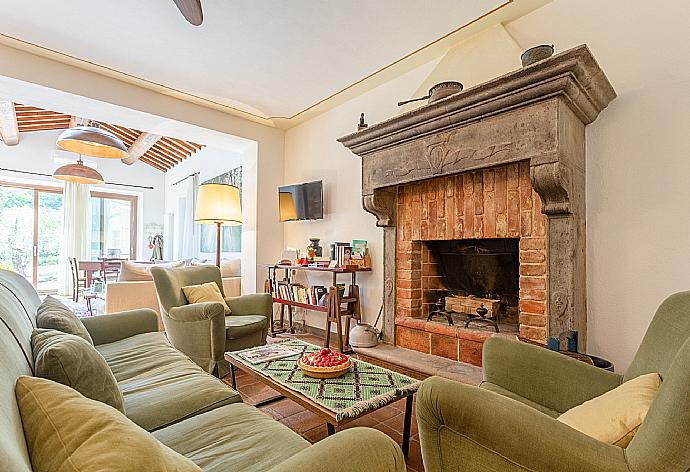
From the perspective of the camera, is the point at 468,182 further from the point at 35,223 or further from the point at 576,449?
the point at 35,223

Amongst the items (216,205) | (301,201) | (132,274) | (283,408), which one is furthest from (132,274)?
(283,408)

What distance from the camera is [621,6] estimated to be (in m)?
2.39

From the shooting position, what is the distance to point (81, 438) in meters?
0.69

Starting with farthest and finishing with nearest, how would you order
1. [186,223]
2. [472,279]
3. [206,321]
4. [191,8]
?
[186,223]
[472,279]
[206,321]
[191,8]

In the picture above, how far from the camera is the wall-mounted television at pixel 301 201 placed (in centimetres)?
444

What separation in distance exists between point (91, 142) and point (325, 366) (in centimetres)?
357

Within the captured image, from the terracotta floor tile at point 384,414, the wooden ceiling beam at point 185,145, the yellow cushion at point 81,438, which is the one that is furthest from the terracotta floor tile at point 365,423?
the wooden ceiling beam at point 185,145

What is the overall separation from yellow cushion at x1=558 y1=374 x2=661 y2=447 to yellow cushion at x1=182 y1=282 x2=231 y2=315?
2740 mm

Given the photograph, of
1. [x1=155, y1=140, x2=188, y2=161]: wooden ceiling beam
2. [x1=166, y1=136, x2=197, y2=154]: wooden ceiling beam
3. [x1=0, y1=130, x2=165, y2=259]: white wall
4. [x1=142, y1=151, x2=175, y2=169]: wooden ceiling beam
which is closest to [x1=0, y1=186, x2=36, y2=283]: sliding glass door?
[x1=0, y1=130, x2=165, y2=259]: white wall

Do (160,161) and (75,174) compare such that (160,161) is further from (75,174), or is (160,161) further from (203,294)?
(203,294)

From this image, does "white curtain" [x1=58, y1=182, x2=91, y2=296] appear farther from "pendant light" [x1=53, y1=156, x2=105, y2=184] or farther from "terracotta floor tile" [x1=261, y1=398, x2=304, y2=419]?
"terracotta floor tile" [x1=261, y1=398, x2=304, y2=419]

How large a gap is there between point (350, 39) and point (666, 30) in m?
2.08

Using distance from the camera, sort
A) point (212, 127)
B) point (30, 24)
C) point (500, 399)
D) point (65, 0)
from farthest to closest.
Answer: point (212, 127)
point (30, 24)
point (65, 0)
point (500, 399)

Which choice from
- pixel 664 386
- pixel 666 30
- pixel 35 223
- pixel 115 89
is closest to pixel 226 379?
pixel 664 386
